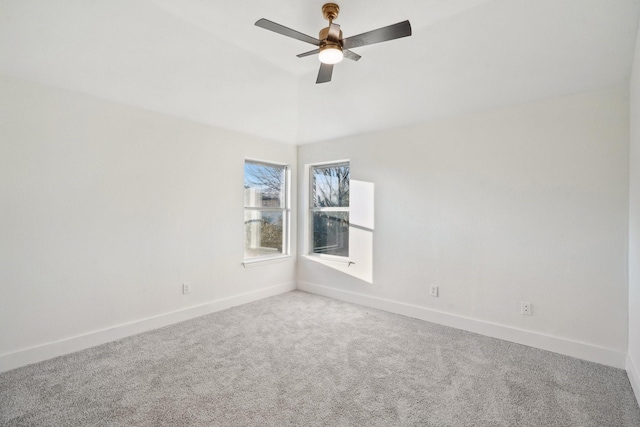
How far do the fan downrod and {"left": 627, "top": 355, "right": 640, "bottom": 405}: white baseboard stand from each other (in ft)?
10.4

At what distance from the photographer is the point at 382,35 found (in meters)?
2.13

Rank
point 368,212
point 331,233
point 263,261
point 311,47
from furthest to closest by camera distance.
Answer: point 331,233
point 263,261
point 368,212
point 311,47

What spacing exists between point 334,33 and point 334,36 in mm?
30

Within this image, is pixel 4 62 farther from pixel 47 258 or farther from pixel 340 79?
pixel 340 79

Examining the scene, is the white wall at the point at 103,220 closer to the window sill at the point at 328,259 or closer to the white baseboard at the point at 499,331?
the window sill at the point at 328,259

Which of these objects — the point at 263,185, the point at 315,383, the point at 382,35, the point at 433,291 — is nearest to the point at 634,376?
the point at 433,291

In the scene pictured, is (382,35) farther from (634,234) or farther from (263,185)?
(263,185)

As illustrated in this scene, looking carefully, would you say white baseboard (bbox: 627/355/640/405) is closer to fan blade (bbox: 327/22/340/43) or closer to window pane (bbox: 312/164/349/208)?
fan blade (bbox: 327/22/340/43)

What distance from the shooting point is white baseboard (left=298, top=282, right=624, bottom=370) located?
2.66 m

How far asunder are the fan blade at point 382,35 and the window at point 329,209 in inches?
93.0

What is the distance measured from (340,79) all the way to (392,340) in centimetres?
265

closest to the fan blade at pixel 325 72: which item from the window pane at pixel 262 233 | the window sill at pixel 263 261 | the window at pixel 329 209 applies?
the window at pixel 329 209

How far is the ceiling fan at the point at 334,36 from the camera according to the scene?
205 cm

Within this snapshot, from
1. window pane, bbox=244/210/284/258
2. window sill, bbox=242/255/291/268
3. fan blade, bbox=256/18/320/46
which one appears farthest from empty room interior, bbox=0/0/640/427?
window pane, bbox=244/210/284/258
